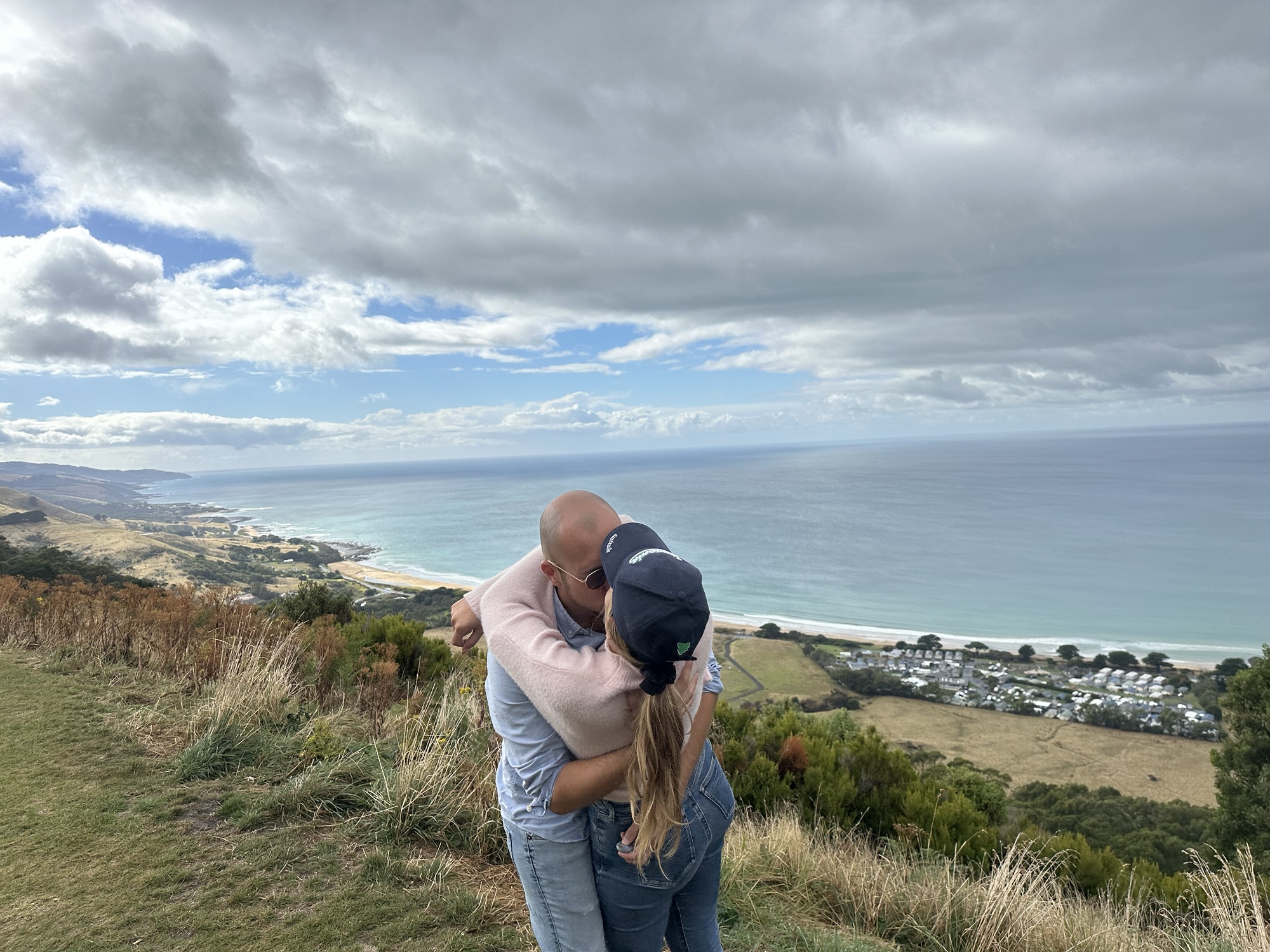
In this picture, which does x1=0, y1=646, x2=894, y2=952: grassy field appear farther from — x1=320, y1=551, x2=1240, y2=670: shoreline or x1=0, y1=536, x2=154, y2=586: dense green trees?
x1=320, y1=551, x2=1240, y2=670: shoreline

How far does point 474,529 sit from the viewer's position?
80.8 meters

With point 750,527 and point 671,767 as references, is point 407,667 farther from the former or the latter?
point 750,527

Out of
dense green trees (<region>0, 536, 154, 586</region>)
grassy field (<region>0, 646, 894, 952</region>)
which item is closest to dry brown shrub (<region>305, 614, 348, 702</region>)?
grassy field (<region>0, 646, 894, 952</region>)

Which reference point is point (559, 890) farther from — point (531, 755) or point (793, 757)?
point (793, 757)

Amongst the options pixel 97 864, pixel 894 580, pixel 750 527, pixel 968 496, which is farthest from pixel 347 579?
pixel 968 496

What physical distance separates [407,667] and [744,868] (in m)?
4.96

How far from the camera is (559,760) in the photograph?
4.66ft

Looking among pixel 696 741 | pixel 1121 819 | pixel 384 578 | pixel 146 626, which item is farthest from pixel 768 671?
pixel 696 741

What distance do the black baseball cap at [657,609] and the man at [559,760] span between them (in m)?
0.19

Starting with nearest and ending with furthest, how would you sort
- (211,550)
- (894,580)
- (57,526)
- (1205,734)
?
(1205,734), (57,526), (211,550), (894,580)

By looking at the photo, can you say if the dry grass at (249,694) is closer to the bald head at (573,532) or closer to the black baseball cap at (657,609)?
the bald head at (573,532)

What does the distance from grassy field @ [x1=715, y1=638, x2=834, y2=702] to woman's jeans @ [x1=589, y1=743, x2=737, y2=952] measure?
22.9m

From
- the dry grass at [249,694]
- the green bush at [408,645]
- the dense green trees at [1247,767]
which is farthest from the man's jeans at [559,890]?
the dense green trees at [1247,767]

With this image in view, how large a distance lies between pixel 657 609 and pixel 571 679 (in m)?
0.25
